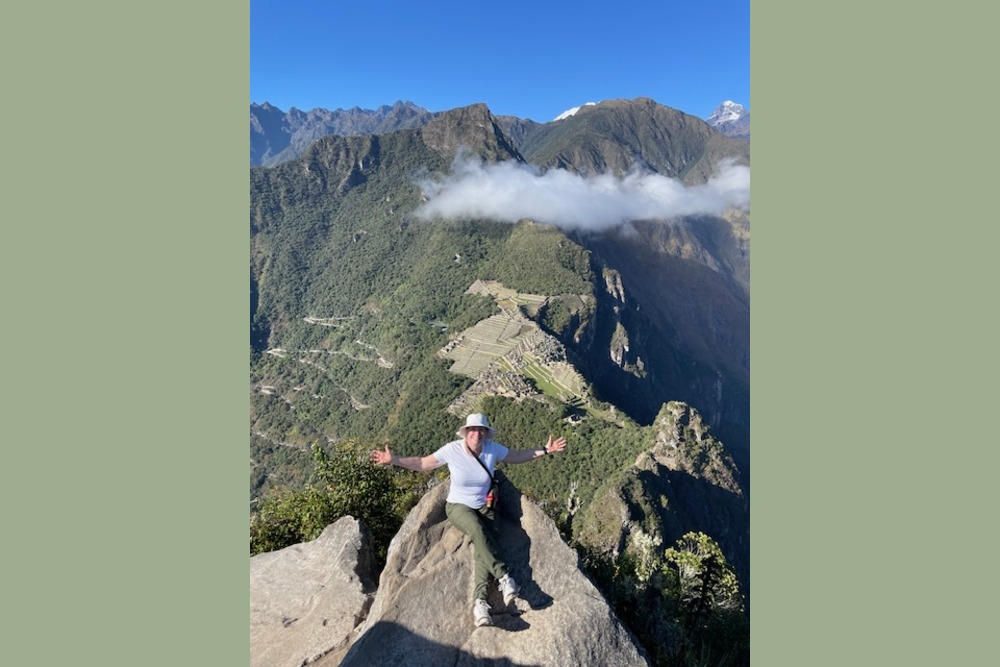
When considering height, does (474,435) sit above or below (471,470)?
above

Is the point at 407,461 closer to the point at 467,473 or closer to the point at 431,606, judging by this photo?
the point at 467,473

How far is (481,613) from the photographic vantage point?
4.57 metres

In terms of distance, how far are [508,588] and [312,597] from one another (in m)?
2.60

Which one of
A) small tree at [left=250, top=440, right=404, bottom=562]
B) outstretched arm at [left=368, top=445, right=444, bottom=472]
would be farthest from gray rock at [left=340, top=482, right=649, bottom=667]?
small tree at [left=250, top=440, right=404, bottom=562]

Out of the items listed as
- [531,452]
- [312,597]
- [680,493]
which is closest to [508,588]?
[531,452]

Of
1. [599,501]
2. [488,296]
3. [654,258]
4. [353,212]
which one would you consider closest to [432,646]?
[599,501]

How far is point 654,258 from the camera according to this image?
→ 175m

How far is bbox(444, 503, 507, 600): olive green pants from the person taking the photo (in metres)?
4.76

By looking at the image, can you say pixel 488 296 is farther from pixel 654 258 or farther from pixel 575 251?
pixel 654 258

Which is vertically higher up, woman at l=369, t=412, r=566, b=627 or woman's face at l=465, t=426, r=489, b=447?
woman's face at l=465, t=426, r=489, b=447

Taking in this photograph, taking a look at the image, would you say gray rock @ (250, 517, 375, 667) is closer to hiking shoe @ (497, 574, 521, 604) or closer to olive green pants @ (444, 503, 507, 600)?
olive green pants @ (444, 503, 507, 600)

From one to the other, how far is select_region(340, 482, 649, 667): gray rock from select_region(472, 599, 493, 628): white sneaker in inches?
3.7

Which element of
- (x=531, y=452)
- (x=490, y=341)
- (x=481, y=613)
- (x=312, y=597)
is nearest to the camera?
(x=481, y=613)

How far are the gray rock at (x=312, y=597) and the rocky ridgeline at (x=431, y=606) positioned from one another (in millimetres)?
13
